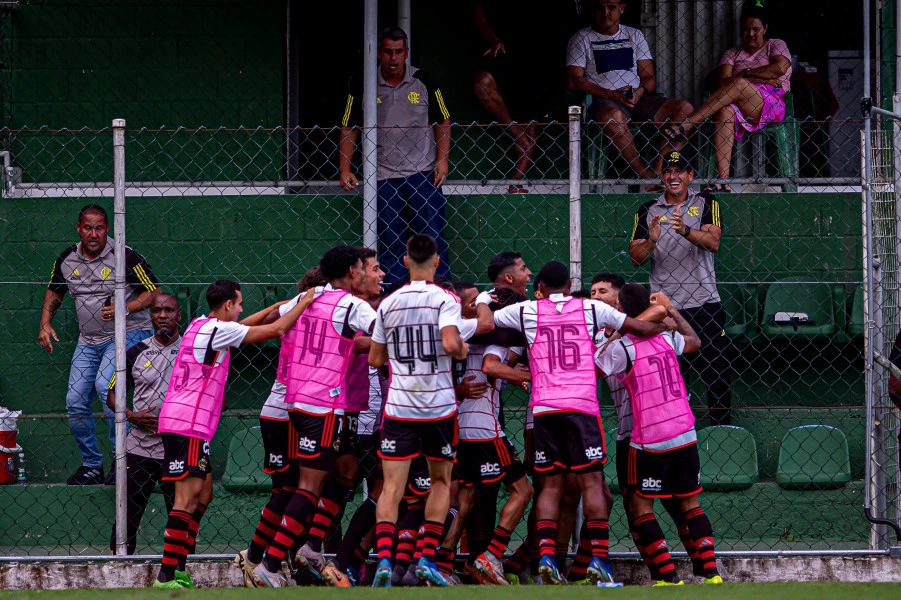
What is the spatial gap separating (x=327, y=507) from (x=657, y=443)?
195 cm

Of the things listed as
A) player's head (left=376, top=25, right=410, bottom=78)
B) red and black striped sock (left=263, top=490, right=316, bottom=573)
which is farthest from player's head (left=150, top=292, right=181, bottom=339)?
player's head (left=376, top=25, right=410, bottom=78)

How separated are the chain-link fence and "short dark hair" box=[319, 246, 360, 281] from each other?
1692 millimetres

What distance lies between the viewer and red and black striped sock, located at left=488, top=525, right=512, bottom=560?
255 inches

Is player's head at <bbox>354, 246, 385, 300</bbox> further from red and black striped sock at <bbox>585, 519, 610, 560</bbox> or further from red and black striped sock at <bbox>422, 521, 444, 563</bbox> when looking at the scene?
red and black striped sock at <bbox>585, 519, 610, 560</bbox>

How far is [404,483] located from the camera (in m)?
6.17

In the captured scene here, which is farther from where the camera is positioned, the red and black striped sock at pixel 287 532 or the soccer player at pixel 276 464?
the soccer player at pixel 276 464

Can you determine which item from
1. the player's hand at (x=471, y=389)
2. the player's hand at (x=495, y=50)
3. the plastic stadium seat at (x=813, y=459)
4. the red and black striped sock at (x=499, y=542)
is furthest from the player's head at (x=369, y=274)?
the player's hand at (x=495, y=50)

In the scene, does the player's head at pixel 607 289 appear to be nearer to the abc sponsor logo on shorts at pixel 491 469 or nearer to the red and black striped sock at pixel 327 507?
the abc sponsor logo on shorts at pixel 491 469

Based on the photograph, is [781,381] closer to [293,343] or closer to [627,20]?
[627,20]

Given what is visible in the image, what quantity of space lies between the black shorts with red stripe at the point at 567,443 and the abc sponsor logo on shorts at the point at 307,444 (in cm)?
126

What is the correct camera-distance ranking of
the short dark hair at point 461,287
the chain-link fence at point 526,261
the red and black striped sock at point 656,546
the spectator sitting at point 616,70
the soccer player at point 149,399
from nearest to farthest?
the red and black striped sock at point 656,546
the short dark hair at point 461,287
the soccer player at point 149,399
the chain-link fence at point 526,261
the spectator sitting at point 616,70

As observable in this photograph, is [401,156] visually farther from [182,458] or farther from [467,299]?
[182,458]

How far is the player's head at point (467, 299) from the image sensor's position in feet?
22.8

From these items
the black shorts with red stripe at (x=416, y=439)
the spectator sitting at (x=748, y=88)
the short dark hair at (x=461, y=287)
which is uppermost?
the spectator sitting at (x=748, y=88)
